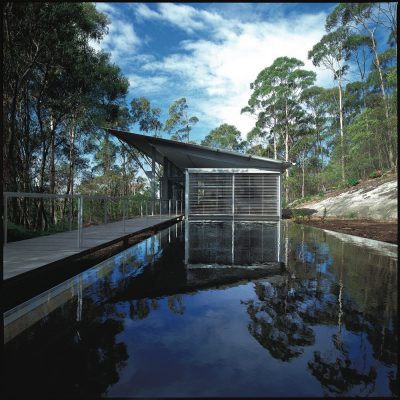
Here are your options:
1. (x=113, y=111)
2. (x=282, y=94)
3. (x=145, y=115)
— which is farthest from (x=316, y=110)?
(x=113, y=111)

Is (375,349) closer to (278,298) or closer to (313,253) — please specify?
(278,298)

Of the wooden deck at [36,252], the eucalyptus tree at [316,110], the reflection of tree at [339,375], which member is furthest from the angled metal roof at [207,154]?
the eucalyptus tree at [316,110]

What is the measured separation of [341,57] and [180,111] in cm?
2043

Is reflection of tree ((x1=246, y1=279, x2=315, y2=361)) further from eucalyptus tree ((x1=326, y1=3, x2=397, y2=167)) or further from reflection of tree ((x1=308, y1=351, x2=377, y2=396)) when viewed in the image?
eucalyptus tree ((x1=326, y1=3, x2=397, y2=167))

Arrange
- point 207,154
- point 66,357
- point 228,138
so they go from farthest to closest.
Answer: point 228,138
point 207,154
point 66,357

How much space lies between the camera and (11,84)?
26.5ft

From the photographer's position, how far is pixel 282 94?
27.8m

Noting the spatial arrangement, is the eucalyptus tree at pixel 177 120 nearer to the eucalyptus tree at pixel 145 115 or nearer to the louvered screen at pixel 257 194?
the eucalyptus tree at pixel 145 115

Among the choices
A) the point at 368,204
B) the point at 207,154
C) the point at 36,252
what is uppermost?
the point at 207,154

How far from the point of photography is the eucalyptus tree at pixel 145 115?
94.3 ft

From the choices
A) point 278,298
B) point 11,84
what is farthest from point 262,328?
point 11,84

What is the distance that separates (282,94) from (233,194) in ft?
55.6

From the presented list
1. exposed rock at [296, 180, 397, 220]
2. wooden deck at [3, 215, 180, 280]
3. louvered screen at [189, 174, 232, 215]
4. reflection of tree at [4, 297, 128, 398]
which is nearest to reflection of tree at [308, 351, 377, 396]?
reflection of tree at [4, 297, 128, 398]

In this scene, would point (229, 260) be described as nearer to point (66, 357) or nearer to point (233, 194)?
point (66, 357)
